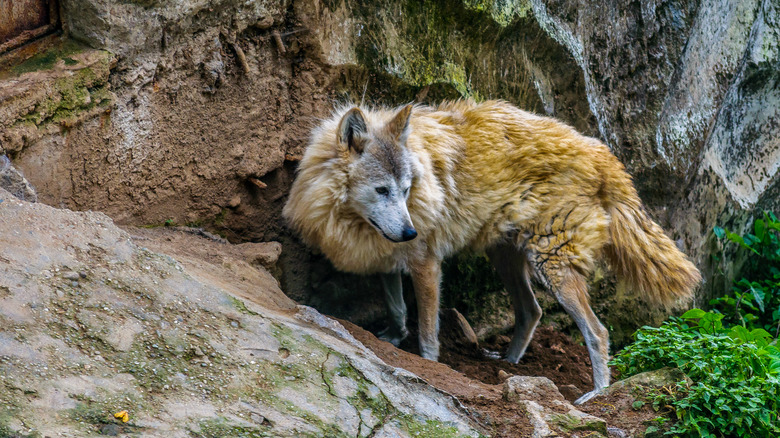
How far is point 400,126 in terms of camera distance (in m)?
5.30

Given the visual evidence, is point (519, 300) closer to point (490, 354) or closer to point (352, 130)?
point (490, 354)

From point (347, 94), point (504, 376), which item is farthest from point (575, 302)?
point (347, 94)

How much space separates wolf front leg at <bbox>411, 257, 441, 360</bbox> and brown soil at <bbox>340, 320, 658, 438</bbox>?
164mm

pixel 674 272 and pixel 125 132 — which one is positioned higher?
pixel 125 132

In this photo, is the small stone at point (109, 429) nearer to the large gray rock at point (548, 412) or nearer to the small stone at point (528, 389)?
the large gray rock at point (548, 412)

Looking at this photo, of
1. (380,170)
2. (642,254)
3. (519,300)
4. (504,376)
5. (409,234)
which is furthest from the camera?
(519,300)

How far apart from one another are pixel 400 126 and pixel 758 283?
5.19 metres

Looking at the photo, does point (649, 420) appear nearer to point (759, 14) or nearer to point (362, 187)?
point (362, 187)

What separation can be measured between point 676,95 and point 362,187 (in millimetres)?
3894

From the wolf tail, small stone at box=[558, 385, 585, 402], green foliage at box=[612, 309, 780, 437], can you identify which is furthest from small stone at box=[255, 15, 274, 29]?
small stone at box=[558, 385, 585, 402]

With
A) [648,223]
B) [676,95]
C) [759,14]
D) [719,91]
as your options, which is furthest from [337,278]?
[759,14]

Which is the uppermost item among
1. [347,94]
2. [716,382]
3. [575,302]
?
[347,94]

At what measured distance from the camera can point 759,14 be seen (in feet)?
25.9

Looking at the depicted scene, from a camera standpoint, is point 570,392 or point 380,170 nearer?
point 380,170
